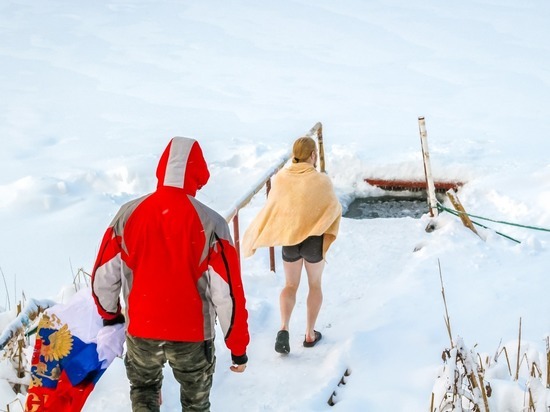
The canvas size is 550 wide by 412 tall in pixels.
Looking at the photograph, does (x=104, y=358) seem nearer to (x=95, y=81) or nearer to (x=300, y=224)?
(x=300, y=224)

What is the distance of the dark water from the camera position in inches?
331

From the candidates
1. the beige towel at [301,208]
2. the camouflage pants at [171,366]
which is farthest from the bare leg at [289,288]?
the camouflage pants at [171,366]

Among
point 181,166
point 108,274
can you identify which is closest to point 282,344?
point 108,274

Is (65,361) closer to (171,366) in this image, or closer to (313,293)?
(171,366)

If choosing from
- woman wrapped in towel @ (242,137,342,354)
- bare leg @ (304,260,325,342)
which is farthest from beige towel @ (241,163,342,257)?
bare leg @ (304,260,325,342)

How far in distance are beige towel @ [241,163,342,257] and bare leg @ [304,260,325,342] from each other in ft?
0.55

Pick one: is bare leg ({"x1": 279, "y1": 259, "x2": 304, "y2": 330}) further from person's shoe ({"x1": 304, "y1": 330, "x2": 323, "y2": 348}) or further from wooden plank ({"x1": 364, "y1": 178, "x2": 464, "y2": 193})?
wooden plank ({"x1": 364, "y1": 178, "x2": 464, "y2": 193})

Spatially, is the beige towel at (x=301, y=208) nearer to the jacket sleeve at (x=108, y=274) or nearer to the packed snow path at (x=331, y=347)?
the packed snow path at (x=331, y=347)

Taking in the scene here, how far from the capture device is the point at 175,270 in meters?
2.56

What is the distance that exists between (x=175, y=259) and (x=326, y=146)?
1071 cm

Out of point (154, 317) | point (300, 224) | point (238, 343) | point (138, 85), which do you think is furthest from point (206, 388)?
point (138, 85)

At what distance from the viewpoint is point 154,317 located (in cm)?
259

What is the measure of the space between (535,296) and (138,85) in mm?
16611

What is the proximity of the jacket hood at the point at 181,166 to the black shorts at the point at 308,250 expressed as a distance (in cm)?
154
